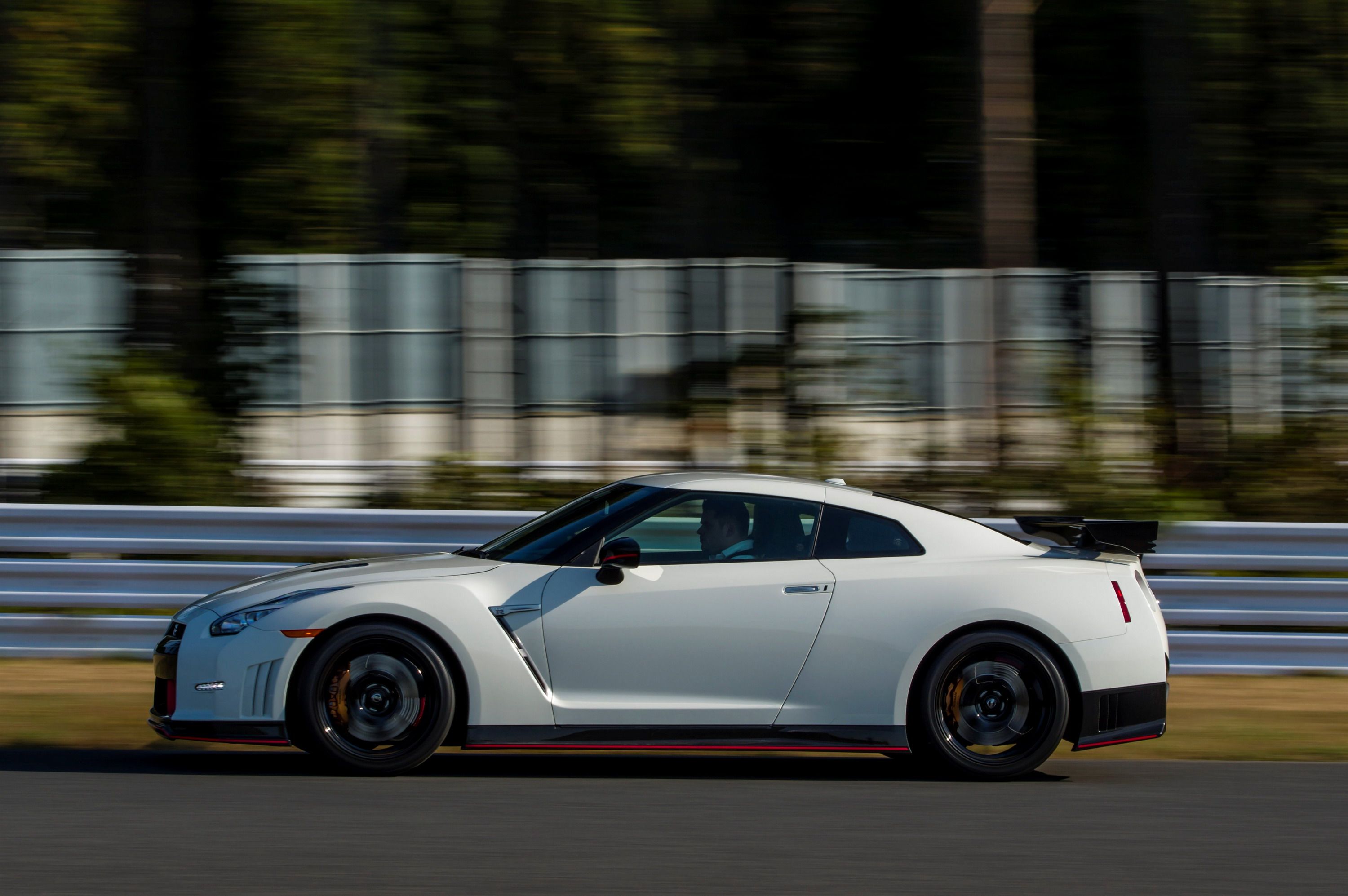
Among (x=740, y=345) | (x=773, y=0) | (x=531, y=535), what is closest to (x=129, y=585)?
(x=531, y=535)

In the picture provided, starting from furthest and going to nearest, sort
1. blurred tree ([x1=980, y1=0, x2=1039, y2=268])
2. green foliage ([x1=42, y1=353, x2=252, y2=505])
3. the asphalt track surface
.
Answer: blurred tree ([x1=980, y1=0, x2=1039, y2=268]) < green foliage ([x1=42, y1=353, x2=252, y2=505]) < the asphalt track surface

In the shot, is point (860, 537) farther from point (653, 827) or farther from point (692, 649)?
point (653, 827)

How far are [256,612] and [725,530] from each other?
6.47ft

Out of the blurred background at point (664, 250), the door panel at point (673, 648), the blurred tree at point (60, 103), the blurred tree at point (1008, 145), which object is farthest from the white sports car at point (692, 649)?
the blurred tree at point (60, 103)

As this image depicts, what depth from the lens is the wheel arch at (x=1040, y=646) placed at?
19.9 ft

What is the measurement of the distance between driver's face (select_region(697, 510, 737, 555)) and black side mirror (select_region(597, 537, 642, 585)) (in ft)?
1.11

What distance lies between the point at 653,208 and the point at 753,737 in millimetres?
5926

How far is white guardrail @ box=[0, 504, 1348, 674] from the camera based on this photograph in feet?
28.6

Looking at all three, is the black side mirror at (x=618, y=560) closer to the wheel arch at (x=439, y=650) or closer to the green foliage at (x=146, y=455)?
the wheel arch at (x=439, y=650)

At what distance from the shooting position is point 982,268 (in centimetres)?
1085

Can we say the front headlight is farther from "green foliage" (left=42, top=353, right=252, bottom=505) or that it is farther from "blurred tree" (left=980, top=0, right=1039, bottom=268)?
"blurred tree" (left=980, top=0, right=1039, bottom=268)

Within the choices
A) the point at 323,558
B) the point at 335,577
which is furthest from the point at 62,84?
the point at 335,577

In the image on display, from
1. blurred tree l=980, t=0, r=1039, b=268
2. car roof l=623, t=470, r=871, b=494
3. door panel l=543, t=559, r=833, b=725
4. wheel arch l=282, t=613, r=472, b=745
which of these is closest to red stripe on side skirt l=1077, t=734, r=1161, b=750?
door panel l=543, t=559, r=833, b=725

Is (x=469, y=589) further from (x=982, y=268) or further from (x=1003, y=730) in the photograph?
(x=982, y=268)
